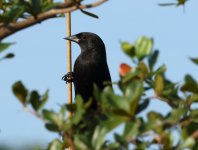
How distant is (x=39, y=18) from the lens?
1909 mm

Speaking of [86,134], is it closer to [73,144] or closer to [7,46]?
[73,144]

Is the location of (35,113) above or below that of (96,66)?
above

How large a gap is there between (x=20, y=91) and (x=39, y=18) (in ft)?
0.77

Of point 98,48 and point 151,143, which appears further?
point 98,48

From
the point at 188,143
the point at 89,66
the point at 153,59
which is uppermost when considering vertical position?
the point at 153,59

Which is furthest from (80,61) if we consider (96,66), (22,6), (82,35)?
(22,6)

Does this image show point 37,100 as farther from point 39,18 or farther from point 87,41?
point 87,41

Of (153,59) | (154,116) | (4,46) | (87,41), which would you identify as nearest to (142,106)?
(154,116)

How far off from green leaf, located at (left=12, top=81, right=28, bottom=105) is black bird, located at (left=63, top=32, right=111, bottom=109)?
352cm

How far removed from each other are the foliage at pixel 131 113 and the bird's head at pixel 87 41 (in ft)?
16.4

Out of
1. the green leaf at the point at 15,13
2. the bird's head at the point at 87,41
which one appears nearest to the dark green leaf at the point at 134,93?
the green leaf at the point at 15,13

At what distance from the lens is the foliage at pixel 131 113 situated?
1601mm

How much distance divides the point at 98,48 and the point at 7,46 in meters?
5.05

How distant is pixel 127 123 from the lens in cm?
160
